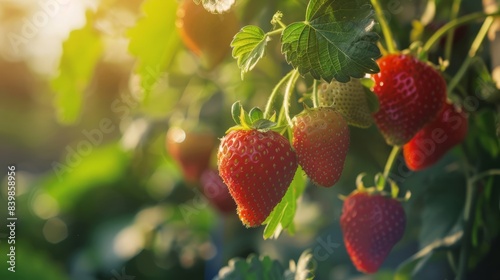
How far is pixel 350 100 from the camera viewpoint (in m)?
0.69

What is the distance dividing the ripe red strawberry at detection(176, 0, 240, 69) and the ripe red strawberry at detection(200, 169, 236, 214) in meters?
0.31

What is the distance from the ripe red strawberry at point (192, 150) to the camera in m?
1.38

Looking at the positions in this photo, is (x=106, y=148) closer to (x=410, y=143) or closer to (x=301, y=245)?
(x=301, y=245)

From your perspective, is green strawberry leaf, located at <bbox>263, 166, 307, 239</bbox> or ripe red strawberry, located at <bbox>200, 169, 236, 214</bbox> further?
ripe red strawberry, located at <bbox>200, 169, 236, 214</bbox>

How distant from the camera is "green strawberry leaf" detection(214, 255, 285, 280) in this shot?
36.0 inches

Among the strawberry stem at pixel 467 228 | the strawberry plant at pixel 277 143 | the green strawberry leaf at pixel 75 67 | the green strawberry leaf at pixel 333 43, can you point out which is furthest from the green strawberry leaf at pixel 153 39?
the green strawberry leaf at pixel 333 43

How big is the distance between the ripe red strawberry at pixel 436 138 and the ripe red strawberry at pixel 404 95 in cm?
6

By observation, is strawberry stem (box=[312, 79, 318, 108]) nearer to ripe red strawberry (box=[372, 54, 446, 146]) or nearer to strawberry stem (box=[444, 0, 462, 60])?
ripe red strawberry (box=[372, 54, 446, 146])

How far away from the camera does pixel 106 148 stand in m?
2.11

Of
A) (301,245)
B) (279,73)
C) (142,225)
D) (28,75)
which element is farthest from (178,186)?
(28,75)

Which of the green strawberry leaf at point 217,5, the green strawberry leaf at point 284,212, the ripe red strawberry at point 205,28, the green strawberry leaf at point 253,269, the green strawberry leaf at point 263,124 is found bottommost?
the green strawberry leaf at point 253,269

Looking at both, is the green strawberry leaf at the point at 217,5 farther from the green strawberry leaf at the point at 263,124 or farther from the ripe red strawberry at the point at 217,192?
the ripe red strawberry at the point at 217,192

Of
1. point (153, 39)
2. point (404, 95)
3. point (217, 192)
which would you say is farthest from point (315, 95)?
point (217, 192)

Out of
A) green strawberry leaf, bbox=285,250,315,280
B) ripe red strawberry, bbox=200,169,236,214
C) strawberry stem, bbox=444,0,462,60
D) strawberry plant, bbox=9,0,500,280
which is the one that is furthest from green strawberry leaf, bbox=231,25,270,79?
ripe red strawberry, bbox=200,169,236,214
